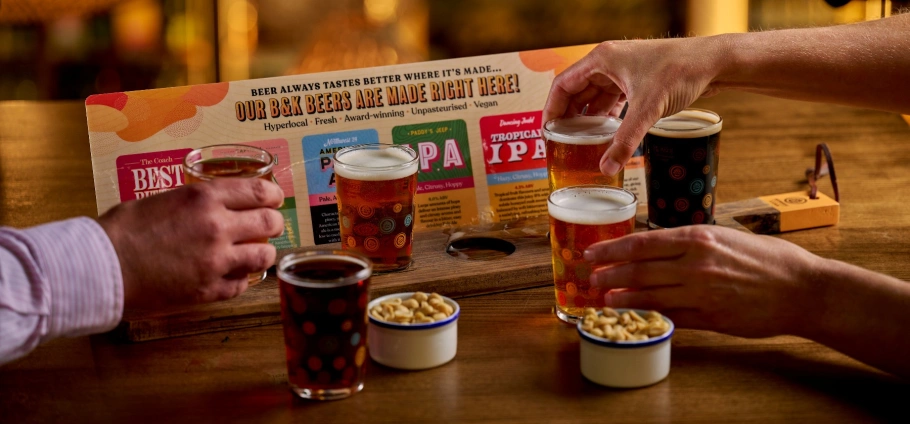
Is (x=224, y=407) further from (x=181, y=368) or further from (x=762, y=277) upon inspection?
(x=762, y=277)

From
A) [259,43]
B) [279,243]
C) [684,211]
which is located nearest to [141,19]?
[259,43]

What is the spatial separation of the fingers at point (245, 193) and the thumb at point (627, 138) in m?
0.59

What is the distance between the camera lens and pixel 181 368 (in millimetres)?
1315

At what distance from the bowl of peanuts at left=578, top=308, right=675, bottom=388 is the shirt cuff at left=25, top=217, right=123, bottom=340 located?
1.87ft

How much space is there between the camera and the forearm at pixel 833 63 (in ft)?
5.85

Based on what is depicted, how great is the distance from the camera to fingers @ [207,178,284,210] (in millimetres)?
1234

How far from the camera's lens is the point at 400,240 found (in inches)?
62.7

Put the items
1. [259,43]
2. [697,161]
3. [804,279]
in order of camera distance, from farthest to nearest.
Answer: [259,43] < [697,161] < [804,279]

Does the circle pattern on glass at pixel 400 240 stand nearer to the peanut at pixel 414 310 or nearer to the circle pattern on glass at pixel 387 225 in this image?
the circle pattern on glass at pixel 387 225

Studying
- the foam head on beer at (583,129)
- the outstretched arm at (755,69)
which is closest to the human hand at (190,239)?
the foam head on beer at (583,129)

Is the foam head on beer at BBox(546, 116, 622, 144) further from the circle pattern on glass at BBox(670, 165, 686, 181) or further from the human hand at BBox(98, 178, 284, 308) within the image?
the human hand at BBox(98, 178, 284, 308)

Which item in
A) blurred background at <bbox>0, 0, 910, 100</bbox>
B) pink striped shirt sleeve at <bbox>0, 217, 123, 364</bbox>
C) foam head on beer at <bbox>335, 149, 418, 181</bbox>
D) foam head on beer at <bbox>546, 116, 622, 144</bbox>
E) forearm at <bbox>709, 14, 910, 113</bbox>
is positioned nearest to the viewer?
pink striped shirt sleeve at <bbox>0, 217, 123, 364</bbox>

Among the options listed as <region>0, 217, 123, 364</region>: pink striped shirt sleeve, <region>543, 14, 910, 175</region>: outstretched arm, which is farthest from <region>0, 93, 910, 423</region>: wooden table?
<region>543, 14, 910, 175</region>: outstretched arm

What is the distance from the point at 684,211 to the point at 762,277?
0.45 metres
